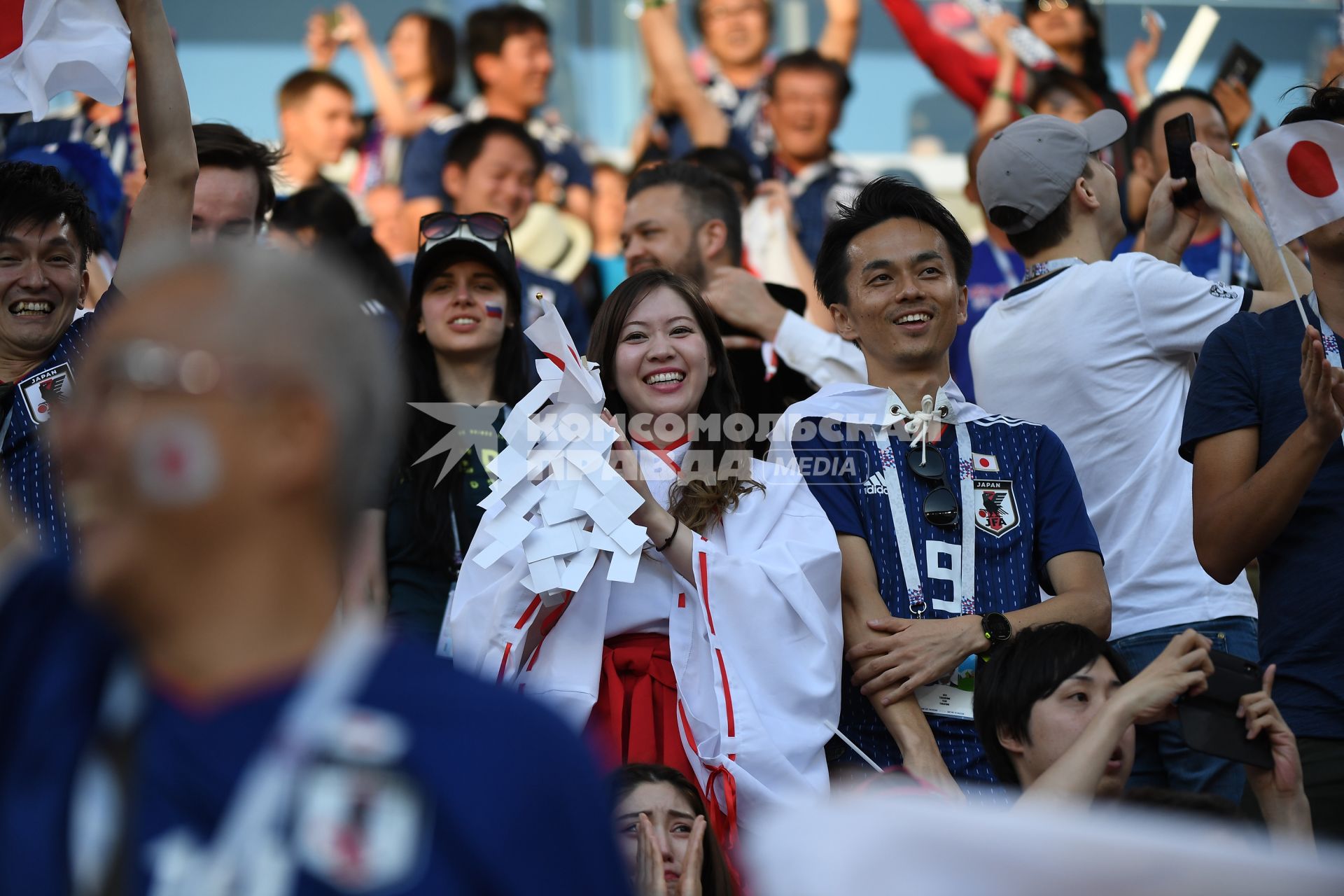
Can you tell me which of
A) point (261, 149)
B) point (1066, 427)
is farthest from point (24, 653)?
point (261, 149)

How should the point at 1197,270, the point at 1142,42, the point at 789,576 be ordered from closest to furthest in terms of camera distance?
the point at 789,576 < the point at 1197,270 < the point at 1142,42

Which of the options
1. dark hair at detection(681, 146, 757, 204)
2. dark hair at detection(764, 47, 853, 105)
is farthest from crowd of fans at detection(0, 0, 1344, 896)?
dark hair at detection(764, 47, 853, 105)

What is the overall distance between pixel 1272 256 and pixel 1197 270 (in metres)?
1.50

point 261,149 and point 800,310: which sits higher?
point 261,149

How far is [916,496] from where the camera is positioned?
3814mm

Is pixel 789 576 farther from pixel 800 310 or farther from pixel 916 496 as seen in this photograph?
pixel 800 310

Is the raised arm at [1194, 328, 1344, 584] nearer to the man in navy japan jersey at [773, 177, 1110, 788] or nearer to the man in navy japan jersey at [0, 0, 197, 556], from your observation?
the man in navy japan jersey at [773, 177, 1110, 788]

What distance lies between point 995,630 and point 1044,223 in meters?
1.46

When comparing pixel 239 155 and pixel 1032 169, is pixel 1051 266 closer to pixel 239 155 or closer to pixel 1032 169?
pixel 1032 169

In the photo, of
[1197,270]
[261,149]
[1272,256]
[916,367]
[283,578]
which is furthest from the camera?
[1197,270]

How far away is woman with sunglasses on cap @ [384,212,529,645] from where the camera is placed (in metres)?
4.57

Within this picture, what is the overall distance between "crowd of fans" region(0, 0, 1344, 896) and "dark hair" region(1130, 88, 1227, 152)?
19 mm

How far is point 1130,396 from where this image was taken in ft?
13.9

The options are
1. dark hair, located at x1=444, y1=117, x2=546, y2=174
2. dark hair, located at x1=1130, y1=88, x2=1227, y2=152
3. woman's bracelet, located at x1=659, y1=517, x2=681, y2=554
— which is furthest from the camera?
dark hair, located at x1=444, y1=117, x2=546, y2=174
